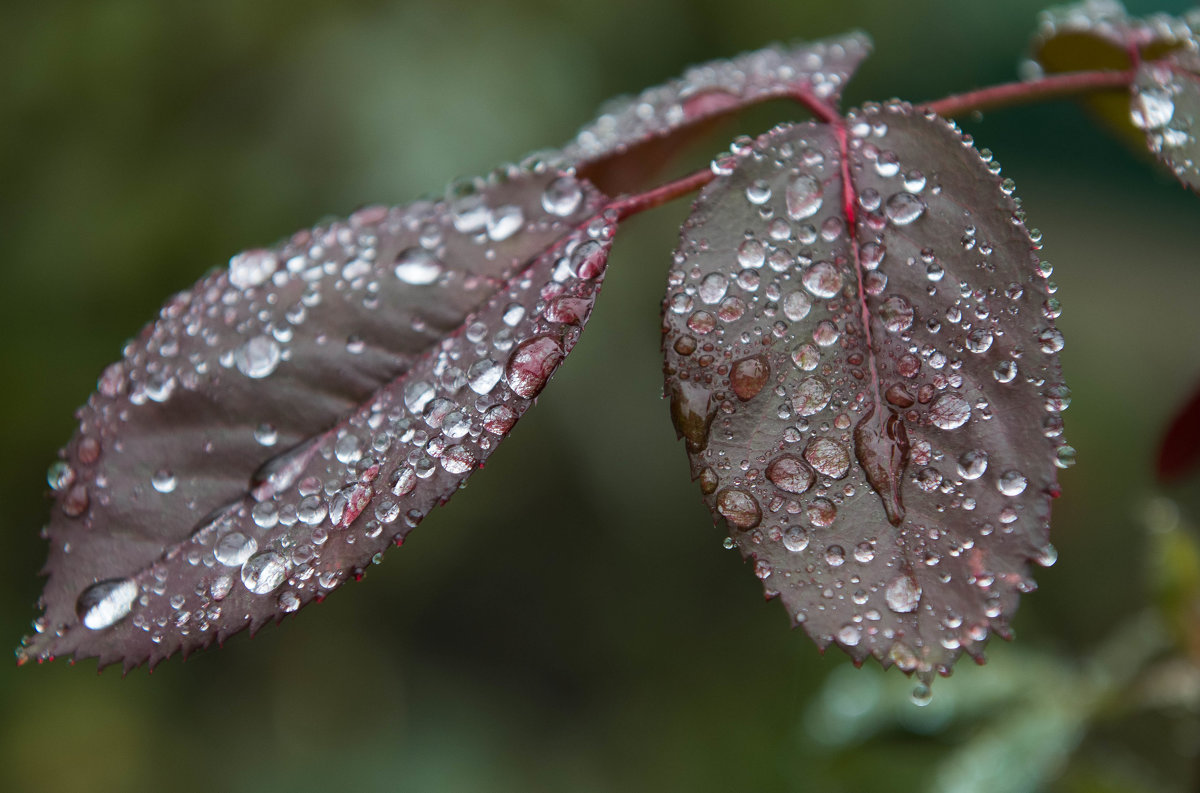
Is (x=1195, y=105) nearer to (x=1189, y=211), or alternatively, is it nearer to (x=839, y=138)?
(x=839, y=138)

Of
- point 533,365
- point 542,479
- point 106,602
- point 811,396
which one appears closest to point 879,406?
point 811,396

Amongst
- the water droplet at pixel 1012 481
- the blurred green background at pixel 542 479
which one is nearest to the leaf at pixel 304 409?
the water droplet at pixel 1012 481

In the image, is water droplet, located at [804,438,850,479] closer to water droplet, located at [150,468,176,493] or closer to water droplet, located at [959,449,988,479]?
water droplet, located at [959,449,988,479]

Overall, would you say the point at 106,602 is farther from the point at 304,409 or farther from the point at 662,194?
the point at 662,194

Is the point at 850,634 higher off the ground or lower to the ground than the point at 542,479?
higher

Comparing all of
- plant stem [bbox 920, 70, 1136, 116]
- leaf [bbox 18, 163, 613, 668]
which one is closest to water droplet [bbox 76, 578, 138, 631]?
leaf [bbox 18, 163, 613, 668]
